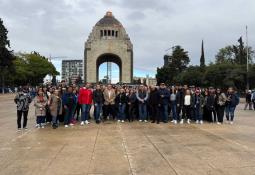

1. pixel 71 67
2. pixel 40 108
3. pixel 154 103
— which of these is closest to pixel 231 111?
pixel 154 103

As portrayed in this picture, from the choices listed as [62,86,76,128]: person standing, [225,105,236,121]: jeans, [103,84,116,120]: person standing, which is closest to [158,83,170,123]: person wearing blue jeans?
[103,84,116,120]: person standing

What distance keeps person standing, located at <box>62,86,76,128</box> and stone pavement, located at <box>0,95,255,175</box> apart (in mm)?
1134

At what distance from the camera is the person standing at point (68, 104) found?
15.2 m

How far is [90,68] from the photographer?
69.9m

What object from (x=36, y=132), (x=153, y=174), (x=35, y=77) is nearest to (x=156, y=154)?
(x=153, y=174)

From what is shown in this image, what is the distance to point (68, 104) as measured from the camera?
15.3 m

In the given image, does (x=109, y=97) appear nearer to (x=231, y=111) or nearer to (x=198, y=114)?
(x=198, y=114)

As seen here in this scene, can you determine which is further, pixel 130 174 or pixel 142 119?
pixel 142 119

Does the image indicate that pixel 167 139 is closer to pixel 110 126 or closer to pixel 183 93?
pixel 110 126

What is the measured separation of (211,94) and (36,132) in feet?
24.4

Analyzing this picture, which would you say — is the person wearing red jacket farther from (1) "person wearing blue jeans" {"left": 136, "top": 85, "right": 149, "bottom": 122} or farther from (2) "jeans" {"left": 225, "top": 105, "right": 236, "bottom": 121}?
(2) "jeans" {"left": 225, "top": 105, "right": 236, "bottom": 121}

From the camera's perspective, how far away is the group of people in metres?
15.7

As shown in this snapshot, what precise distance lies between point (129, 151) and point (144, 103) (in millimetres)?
7318

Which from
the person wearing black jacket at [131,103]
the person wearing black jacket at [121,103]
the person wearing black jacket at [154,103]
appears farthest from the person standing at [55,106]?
the person wearing black jacket at [154,103]
